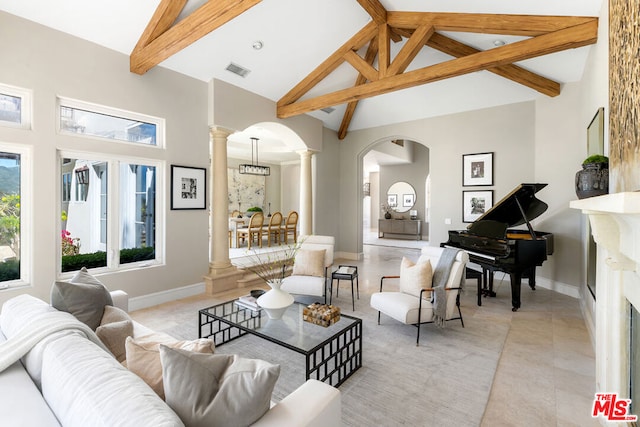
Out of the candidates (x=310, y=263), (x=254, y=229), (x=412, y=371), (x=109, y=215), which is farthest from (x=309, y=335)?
(x=254, y=229)

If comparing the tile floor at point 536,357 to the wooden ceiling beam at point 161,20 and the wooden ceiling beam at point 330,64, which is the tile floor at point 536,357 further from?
the wooden ceiling beam at point 330,64

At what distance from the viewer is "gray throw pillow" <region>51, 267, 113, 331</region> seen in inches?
73.5

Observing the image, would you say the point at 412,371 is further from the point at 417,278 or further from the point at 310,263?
the point at 310,263

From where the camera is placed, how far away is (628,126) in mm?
1828

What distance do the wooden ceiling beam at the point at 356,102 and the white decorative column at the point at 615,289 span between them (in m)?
4.45

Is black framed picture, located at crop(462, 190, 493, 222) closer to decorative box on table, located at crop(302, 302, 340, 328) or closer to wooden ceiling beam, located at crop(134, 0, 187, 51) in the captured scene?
decorative box on table, located at crop(302, 302, 340, 328)

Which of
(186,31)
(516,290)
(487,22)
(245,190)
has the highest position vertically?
(487,22)

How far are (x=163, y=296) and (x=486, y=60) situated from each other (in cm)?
534

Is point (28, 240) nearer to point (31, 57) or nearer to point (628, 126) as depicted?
point (31, 57)

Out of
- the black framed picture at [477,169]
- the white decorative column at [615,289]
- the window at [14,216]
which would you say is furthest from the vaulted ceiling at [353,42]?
the white decorative column at [615,289]

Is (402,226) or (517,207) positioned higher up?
(517,207)

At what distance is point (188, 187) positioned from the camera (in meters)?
4.70

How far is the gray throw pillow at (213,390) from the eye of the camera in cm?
99

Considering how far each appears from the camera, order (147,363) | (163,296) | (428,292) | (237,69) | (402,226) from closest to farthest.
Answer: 1. (147,363)
2. (428,292)
3. (163,296)
4. (237,69)
5. (402,226)
